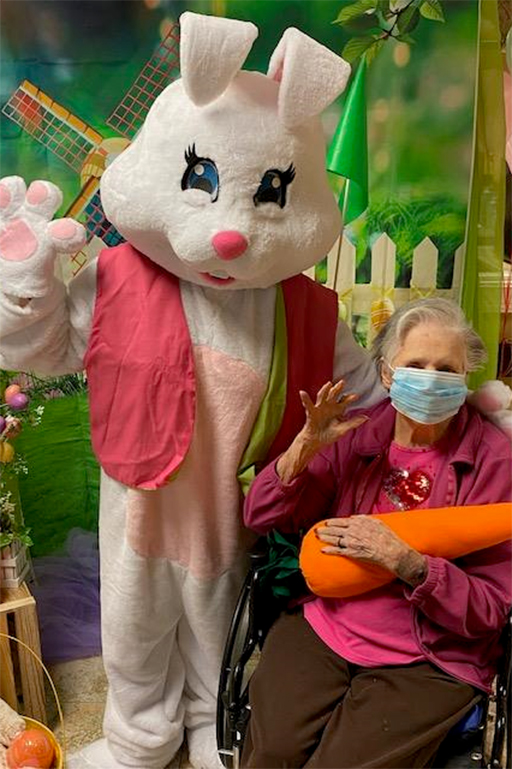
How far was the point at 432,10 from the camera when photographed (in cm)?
174

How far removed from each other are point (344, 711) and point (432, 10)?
151 centimetres

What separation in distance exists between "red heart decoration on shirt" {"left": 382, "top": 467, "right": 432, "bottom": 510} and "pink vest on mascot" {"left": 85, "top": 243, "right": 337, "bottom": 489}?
0.41 metres

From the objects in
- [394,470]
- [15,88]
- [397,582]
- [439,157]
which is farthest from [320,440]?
[15,88]

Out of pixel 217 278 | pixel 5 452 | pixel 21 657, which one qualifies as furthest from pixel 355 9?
pixel 21 657

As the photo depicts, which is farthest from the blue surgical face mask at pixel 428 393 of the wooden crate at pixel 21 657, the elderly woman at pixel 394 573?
the wooden crate at pixel 21 657

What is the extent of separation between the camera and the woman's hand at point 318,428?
4.63 feet

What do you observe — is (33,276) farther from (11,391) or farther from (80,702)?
(80,702)

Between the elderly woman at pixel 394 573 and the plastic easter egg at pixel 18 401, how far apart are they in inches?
24.3

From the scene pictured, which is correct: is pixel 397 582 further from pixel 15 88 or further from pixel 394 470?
pixel 15 88

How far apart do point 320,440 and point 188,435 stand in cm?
26

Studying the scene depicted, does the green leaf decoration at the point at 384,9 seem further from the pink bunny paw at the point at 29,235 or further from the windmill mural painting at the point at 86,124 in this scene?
the pink bunny paw at the point at 29,235

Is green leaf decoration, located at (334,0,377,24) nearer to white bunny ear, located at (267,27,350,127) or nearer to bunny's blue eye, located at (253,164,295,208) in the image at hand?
white bunny ear, located at (267,27,350,127)

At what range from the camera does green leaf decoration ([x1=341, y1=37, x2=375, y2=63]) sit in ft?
5.75

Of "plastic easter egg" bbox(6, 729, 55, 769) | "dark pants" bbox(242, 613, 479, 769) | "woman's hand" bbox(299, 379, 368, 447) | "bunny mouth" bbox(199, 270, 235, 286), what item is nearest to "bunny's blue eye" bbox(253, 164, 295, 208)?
"bunny mouth" bbox(199, 270, 235, 286)
